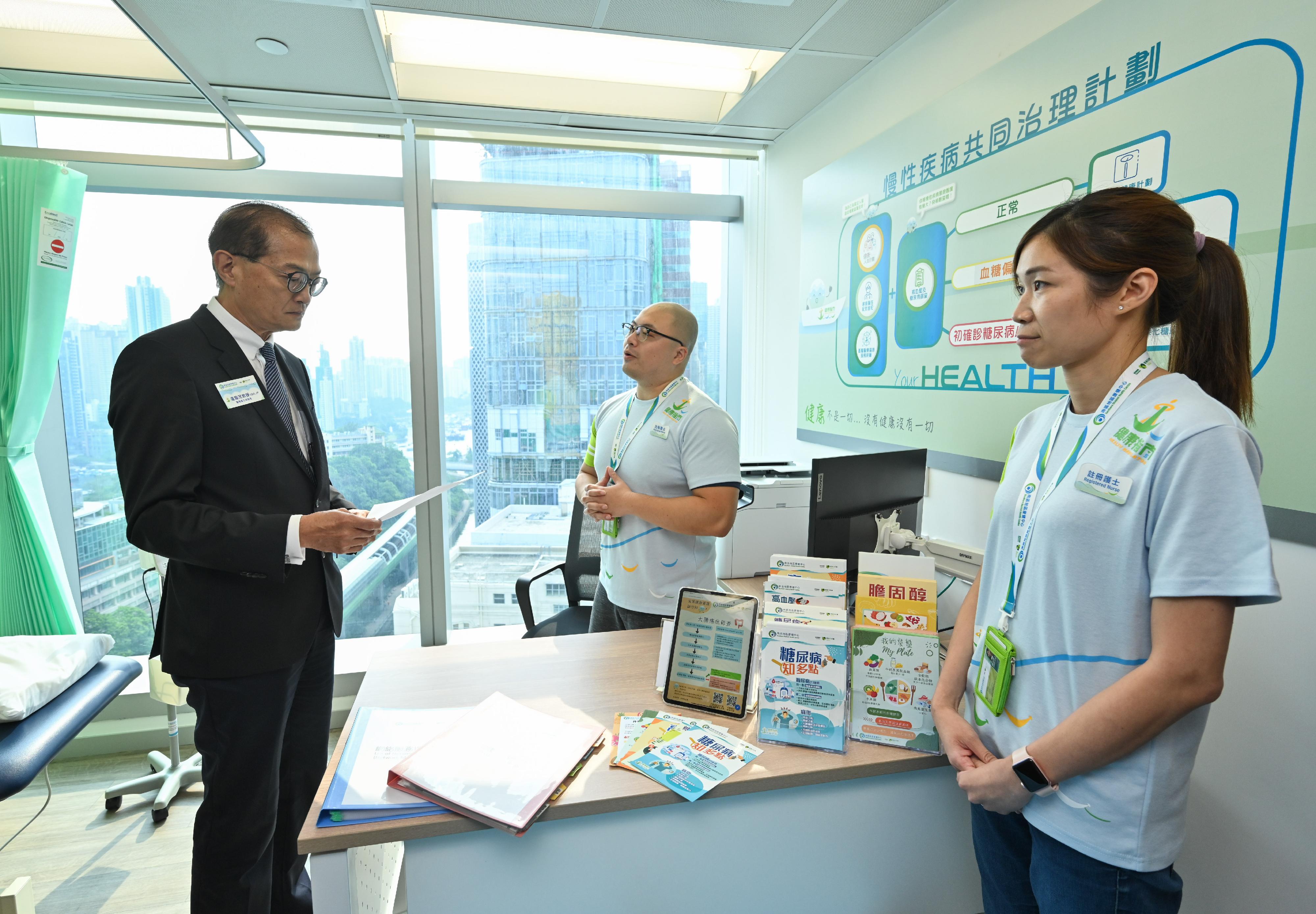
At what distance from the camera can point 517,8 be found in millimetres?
2150

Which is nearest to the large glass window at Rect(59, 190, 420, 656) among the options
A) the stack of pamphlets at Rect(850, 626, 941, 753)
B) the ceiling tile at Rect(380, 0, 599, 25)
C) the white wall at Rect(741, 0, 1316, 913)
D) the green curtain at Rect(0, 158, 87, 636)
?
the green curtain at Rect(0, 158, 87, 636)

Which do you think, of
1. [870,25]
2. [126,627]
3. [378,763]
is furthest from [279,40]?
[126,627]

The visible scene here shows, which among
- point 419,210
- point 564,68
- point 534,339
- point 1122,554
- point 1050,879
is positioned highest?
point 564,68

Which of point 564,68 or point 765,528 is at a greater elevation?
point 564,68

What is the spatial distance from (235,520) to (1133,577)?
1596 millimetres

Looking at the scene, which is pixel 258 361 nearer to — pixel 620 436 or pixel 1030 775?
pixel 620 436

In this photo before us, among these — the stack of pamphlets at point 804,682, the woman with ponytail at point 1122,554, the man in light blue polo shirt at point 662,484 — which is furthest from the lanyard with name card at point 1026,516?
the man in light blue polo shirt at point 662,484

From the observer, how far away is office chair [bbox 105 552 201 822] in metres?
2.40

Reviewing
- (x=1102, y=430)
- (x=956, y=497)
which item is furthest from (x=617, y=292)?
(x=1102, y=430)

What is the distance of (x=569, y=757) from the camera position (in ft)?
3.99

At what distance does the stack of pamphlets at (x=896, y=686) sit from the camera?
1240 mm

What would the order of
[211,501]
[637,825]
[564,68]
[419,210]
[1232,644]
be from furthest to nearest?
[419,210], [564,68], [211,501], [1232,644], [637,825]

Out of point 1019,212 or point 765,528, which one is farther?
point 765,528

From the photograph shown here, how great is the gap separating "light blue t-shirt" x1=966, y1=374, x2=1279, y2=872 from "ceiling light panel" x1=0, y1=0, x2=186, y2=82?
196 centimetres
